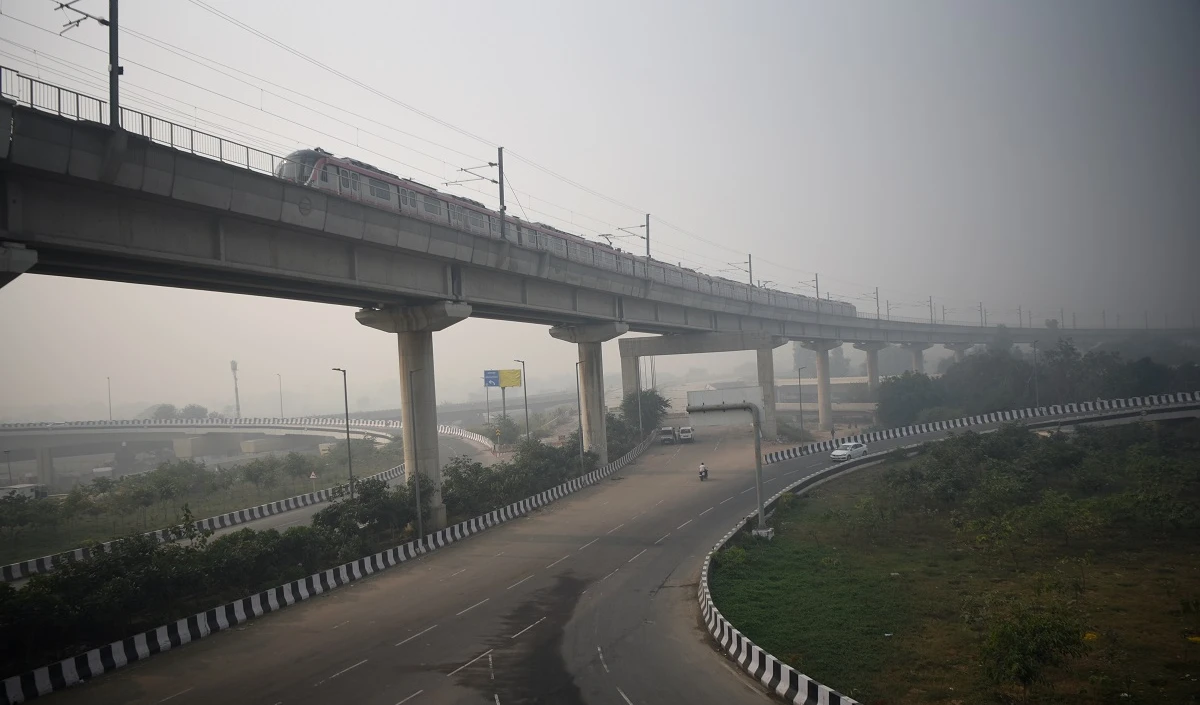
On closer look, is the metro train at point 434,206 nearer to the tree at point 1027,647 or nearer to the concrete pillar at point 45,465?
the tree at point 1027,647

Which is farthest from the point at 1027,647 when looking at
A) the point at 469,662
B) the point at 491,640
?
the point at 491,640

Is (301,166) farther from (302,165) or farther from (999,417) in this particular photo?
(999,417)

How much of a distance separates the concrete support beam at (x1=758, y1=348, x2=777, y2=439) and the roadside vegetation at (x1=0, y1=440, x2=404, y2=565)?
37233 millimetres

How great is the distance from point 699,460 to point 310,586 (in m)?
37.1

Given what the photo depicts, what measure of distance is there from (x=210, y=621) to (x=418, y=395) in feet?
46.1

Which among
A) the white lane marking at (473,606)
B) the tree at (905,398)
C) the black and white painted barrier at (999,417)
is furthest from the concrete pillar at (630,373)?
the white lane marking at (473,606)

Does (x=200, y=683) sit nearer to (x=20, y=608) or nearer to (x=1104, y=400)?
(x=20, y=608)

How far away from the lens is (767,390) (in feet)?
233

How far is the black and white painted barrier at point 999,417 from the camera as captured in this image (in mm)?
59284

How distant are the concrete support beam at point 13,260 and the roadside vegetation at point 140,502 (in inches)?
536

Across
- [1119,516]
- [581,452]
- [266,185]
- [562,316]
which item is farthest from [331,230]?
[1119,516]

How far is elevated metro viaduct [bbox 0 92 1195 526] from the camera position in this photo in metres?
18.3

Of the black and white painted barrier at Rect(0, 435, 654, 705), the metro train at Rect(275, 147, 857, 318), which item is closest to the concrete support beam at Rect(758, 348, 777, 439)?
the metro train at Rect(275, 147, 857, 318)

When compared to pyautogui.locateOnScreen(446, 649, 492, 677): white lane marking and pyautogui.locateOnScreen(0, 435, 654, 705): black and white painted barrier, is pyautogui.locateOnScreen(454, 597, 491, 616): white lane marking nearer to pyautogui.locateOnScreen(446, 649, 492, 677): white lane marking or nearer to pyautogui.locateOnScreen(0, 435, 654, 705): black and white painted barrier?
pyautogui.locateOnScreen(446, 649, 492, 677): white lane marking
